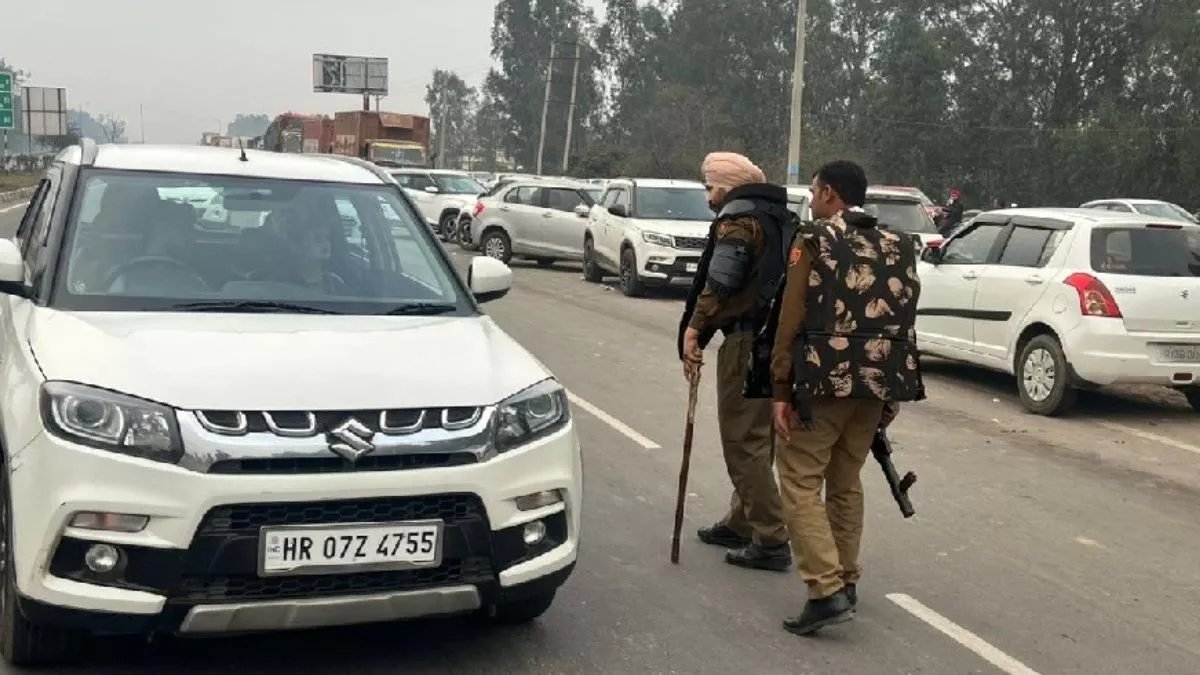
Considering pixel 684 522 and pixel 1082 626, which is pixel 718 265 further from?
pixel 1082 626

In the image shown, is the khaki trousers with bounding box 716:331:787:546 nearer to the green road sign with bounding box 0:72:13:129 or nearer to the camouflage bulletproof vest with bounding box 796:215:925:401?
the camouflage bulletproof vest with bounding box 796:215:925:401

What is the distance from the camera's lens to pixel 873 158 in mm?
65688

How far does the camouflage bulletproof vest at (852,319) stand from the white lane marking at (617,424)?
119 inches

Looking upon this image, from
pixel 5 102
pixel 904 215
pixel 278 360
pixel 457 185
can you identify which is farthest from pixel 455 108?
→ pixel 278 360

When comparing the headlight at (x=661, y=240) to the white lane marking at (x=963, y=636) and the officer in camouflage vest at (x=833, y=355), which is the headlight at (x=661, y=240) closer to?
the white lane marking at (x=963, y=636)

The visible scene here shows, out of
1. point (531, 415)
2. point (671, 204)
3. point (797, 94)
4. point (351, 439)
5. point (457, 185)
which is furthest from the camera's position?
point (797, 94)

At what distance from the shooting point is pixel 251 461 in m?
3.36

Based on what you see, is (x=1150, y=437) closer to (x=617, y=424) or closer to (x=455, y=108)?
(x=617, y=424)

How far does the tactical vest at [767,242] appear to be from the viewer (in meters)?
5.10

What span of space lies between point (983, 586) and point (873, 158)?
6290 centimetres

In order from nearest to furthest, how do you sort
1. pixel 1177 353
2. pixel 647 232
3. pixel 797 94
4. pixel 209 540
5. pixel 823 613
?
1. pixel 209 540
2. pixel 823 613
3. pixel 1177 353
4. pixel 647 232
5. pixel 797 94

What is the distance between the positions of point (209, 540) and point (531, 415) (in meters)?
1.09

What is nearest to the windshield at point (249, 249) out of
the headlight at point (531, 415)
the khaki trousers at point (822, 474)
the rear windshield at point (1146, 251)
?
the headlight at point (531, 415)

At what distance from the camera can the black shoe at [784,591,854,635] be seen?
4.46m
